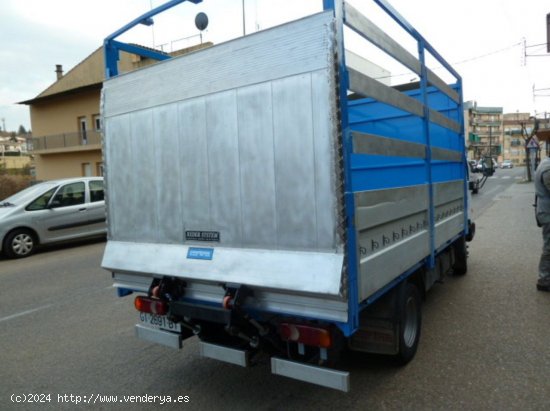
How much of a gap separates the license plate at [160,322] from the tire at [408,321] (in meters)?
1.71

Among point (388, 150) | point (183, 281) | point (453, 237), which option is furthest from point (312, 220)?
point (453, 237)

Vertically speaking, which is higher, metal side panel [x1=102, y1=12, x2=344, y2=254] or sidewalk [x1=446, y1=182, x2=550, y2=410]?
metal side panel [x1=102, y1=12, x2=344, y2=254]

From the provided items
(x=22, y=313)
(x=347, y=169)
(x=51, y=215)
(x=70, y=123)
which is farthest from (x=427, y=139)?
(x=70, y=123)

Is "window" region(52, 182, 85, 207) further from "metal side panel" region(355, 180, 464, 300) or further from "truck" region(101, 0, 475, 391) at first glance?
"metal side panel" region(355, 180, 464, 300)

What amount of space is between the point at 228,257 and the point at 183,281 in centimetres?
46

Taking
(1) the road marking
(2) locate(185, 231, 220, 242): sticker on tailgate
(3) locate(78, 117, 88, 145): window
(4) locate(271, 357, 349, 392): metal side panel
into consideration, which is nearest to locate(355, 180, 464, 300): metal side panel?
(4) locate(271, 357, 349, 392): metal side panel

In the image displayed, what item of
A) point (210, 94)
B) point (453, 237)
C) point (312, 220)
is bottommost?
point (453, 237)

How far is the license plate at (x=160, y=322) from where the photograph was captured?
350 centimetres

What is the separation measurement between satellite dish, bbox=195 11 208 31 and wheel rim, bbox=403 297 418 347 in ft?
9.22

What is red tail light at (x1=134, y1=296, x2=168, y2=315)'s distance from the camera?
336 centimetres

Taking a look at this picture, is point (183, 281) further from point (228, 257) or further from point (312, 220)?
point (312, 220)

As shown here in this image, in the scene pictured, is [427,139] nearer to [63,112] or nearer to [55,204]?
[55,204]

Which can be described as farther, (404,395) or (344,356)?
(344,356)

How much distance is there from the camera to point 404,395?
3268 mm
